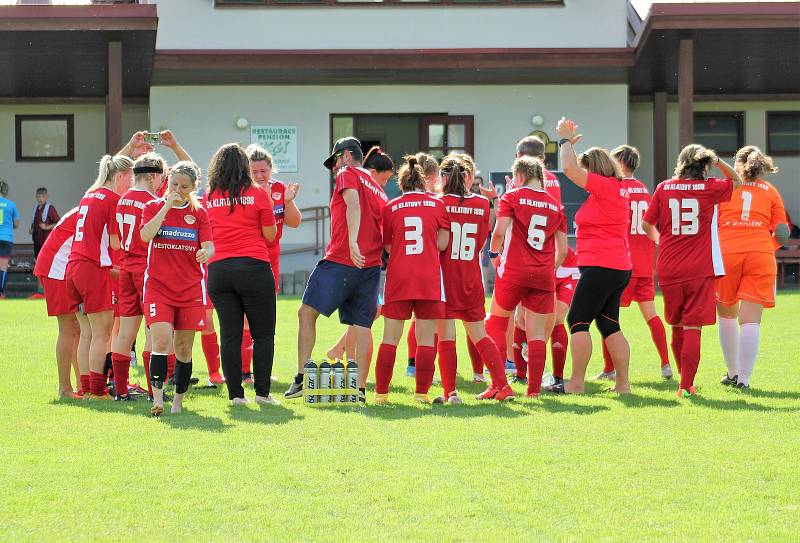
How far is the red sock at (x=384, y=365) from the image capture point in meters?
8.26

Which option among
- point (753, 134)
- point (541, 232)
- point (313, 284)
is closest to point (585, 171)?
point (541, 232)

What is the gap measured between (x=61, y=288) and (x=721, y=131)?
61.7 feet

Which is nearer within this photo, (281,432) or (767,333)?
(281,432)

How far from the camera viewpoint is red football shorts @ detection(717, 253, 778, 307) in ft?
30.5

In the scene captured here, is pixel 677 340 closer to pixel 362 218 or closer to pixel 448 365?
pixel 448 365

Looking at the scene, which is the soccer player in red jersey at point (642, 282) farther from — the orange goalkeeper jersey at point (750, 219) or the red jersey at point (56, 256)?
the red jersey at point (56, 256)

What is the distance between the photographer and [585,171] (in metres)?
8.70

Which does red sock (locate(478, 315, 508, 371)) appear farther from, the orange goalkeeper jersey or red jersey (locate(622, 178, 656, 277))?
the orange goalkeeper jersey

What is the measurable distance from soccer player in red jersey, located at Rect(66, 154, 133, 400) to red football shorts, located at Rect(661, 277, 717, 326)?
3.95m

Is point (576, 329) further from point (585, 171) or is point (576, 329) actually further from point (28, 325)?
point (28, 325)

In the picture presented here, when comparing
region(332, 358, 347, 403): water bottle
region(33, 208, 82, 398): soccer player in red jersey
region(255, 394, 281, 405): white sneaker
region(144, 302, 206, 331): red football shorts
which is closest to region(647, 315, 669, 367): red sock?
region(332, 358, 347, 403): water bottle

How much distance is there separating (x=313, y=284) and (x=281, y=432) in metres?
1.73

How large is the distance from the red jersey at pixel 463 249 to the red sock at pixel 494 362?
0.28m

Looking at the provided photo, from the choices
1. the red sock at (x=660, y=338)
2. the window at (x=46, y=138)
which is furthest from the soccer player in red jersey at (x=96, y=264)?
the window at (x=46, y=138)
